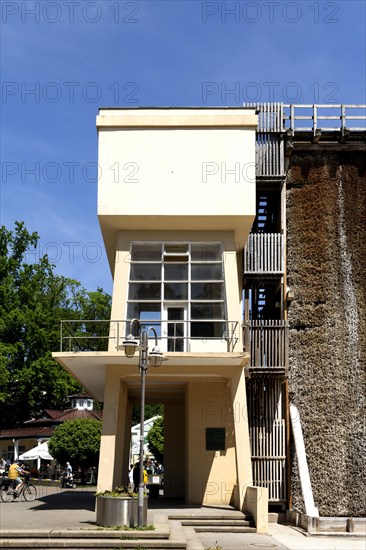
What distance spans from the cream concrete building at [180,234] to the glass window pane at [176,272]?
31 mm

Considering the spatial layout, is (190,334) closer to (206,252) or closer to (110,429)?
(206,252)

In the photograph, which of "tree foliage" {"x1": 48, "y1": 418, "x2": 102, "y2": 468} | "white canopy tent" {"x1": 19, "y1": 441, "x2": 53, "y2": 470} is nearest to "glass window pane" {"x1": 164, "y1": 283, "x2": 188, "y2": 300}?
"tree foliage" {"x1": 48, "y1": 418, "x2": 102, "y2": 468}

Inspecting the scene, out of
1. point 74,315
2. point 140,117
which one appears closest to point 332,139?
point 140,117

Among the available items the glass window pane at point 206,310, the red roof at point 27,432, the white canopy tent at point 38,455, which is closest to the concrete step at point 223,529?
the glass window pane at point 206,310

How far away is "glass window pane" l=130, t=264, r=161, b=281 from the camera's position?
22.8m

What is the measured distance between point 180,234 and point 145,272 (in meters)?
1.66

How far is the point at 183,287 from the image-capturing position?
22.7 metres

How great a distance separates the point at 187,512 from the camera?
20469 millimetres

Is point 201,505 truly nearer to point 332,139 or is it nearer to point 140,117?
point 140,117

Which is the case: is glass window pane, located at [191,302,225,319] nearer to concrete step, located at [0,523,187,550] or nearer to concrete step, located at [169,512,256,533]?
concrete step, located at [169,512,256,533]

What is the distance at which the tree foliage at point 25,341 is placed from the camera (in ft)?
150

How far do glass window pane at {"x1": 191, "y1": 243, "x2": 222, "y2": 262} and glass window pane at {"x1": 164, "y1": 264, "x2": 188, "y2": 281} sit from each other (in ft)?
1.45

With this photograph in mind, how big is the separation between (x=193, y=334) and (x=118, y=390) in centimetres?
282

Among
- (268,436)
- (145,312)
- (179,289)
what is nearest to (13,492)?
(145,312)
